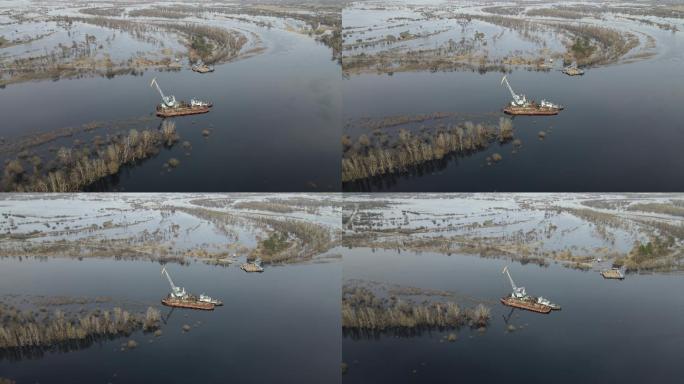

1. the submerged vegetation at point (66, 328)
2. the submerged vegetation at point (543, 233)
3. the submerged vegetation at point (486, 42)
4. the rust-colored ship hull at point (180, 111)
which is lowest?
the submerged vegetation at point (66, 328)

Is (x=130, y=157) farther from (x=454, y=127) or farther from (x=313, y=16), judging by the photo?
(x=454, y=127)

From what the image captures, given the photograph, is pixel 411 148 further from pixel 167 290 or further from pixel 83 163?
pixel 167 290

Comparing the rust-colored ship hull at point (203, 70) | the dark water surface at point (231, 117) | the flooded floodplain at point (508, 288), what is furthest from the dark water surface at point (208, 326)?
the rust-colored ship hull at point (203, 70)

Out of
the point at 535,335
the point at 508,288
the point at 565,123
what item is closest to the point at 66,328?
the point at 508,288

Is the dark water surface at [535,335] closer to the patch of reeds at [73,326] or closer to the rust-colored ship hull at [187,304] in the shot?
the rust-colored ship hull at [187,304]

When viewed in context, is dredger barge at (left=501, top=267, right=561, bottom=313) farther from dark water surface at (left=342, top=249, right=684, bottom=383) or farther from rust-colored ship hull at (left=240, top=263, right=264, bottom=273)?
rust-colored ship hull at (left=240, top=263, right=264, bottom=273)

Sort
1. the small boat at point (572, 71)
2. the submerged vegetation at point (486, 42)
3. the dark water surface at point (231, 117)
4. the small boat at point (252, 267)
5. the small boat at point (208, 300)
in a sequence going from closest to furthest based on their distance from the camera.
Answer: the dark water surface at point (231, 117) < the small boat at point (572, 71) < the submerged vegetation at point (486, 42) < the small boat at point (208, 300) < the small boat at point (252, 267)
